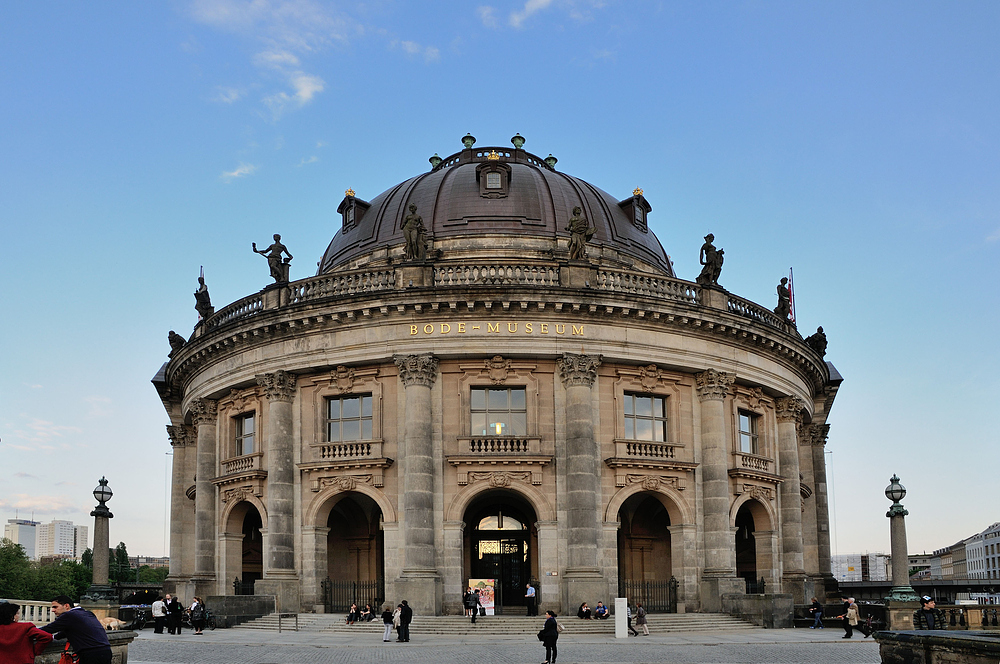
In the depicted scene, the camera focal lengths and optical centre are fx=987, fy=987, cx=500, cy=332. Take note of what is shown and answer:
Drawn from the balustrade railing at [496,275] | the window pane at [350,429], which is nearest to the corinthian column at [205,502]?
the window pane at [350,429]

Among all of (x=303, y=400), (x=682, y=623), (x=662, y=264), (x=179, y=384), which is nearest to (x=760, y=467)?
(x=682, y=623)

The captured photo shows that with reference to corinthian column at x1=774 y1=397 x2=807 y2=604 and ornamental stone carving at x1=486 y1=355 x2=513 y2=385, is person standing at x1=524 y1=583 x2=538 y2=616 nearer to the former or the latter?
ornamental stone carving at x1=486 y1=355 x2=513 y2=385

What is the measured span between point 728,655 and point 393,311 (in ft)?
57.4

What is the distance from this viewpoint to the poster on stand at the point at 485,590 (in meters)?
34.5

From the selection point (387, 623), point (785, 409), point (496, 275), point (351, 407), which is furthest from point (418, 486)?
point (785, 409)

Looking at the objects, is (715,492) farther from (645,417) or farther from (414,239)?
(414,239)

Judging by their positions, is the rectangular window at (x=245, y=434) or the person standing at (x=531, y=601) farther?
the rectangular window at (x=245, y=434)

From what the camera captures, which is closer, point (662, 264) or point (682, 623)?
point (682, 623)

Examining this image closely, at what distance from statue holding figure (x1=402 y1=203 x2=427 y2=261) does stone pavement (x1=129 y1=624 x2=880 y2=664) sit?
550 inches

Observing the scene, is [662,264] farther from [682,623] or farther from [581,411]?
[682,623]

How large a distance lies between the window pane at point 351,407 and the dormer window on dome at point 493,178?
564 inches

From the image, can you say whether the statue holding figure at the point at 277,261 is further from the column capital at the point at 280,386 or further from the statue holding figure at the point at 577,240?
the statue holding figure at the point at 577,240

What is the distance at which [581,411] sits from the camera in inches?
1414

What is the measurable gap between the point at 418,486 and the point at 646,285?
1180 cm
